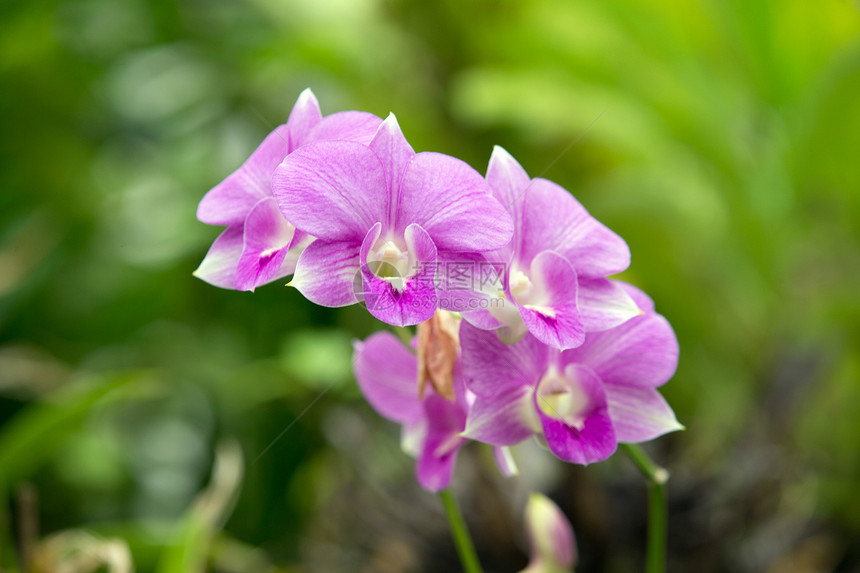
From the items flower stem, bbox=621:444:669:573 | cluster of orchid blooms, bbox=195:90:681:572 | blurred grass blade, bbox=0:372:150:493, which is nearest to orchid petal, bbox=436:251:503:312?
cluster of orchid blooms, bbox=195:90:681:572

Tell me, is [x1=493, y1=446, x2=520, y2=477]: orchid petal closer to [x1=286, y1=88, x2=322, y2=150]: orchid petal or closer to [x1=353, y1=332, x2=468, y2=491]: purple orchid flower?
[x1=353, y1=332, x2=468, y2=491]: purple orchid flower

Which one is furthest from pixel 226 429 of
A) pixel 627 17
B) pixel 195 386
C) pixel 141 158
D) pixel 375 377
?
pixel 627 17

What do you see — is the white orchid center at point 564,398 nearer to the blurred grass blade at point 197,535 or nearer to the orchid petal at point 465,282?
the orchid petal at point 465,282

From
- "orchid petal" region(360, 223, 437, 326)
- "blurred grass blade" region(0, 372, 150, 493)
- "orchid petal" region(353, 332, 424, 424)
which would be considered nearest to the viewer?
"orchid petal" region(360, 223, 437, 326)

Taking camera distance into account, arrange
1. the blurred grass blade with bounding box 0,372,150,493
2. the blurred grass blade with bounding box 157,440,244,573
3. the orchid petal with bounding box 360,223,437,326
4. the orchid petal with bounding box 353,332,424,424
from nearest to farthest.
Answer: the orchid petal with bounding box 360,223,437,326 < the orchid petal with bounding box 353,332,424,424 < the blurred grass blade with bounding box 157,440,244,573 < the blurred grass blade with bounding box 0,372,150,493

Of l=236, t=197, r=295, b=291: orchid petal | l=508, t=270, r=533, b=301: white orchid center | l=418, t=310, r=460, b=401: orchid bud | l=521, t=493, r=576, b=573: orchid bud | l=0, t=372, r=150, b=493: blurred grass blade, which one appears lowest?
l=0, t=372, r=150, b=493: blurred grass blade

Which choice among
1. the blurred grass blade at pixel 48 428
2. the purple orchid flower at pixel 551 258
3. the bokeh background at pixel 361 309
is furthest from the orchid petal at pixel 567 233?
the blurred grass blade at pixel 48 428

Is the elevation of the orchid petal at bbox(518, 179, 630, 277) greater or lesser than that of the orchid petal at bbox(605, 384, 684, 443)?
greater

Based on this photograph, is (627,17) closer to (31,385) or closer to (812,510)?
(812,510)
